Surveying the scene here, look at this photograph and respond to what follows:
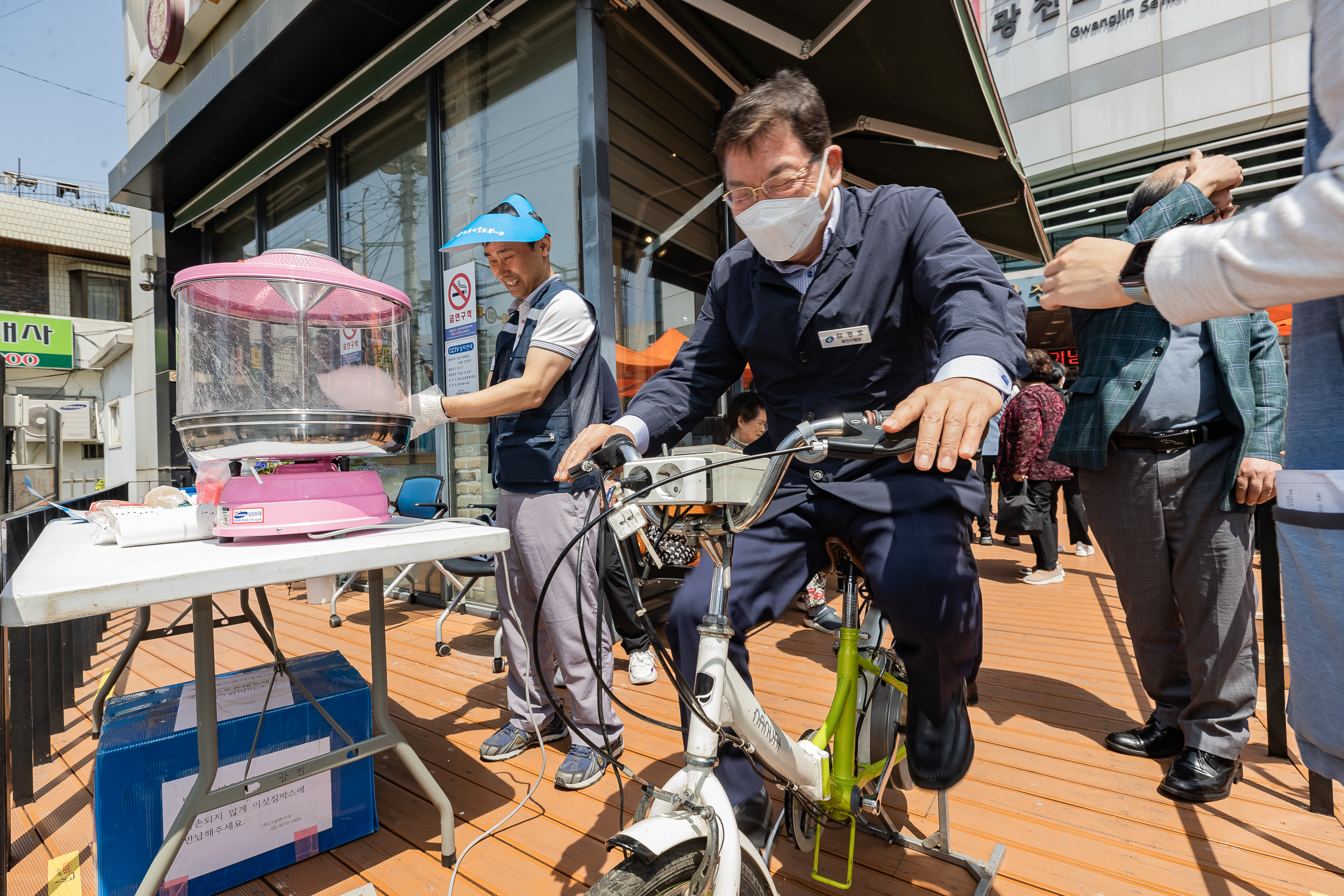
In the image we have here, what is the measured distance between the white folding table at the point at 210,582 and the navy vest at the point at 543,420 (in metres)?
0.44

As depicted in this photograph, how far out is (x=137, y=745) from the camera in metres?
1.62

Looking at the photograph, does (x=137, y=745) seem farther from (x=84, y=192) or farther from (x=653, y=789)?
(x=84, y=192)

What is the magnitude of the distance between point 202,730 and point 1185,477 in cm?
306

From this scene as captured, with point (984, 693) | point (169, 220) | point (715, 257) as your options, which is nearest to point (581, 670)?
point (984, 693)

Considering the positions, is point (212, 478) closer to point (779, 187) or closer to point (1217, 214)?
point (779, 187)

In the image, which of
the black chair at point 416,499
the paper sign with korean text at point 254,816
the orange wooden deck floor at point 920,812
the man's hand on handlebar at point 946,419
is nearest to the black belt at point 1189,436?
the orange wooden deck floor at point 920,812

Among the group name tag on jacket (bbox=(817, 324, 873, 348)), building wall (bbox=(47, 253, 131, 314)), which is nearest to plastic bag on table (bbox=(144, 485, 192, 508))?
name tag on jacket (bbox=(817, 324, 873, 348))

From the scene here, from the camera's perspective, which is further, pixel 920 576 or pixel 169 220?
pixel 169 220

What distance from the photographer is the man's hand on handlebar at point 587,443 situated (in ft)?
4.03

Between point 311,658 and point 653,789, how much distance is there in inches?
67.2

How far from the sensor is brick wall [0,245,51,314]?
19172mm

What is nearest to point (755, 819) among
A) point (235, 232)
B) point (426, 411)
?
point (426, 411)

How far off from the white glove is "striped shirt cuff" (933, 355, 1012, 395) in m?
1.60

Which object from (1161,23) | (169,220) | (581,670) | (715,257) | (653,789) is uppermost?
(1161,23)
